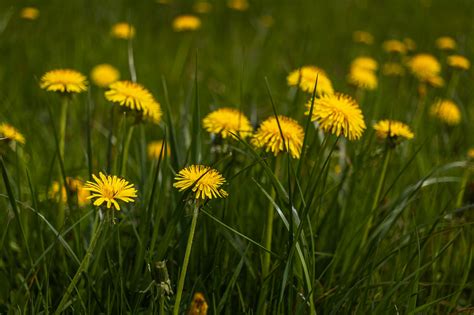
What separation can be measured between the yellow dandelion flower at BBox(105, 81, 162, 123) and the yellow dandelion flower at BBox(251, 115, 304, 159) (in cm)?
29

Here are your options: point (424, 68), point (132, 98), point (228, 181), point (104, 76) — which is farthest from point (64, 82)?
point (424, 68)

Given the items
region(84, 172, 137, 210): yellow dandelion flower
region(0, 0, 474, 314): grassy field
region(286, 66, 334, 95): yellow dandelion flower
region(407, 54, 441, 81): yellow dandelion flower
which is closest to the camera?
region(84, 172, 137, 210): yellow dandelion flower

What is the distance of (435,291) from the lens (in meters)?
1.29

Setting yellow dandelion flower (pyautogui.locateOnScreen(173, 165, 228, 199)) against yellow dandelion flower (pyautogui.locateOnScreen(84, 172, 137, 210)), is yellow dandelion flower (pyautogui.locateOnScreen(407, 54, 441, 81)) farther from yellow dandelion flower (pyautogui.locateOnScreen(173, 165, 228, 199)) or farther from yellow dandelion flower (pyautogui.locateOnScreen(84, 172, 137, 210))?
yellow dandelion flower (pyautogui.locateOnScreen(84, 172, 137, 210))

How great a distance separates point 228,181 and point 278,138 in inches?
5.7

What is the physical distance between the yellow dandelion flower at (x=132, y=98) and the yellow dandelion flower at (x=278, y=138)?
11.5 inches

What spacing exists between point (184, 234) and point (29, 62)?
2.00 meters

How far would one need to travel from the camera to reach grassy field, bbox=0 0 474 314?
1.13m

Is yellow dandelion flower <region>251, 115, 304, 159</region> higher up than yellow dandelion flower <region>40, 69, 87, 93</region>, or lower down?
→ lower down

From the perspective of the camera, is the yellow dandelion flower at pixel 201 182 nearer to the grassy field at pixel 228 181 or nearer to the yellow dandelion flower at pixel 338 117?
the grassy field at pixel 228 181

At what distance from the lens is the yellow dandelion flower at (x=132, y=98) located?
128 cm

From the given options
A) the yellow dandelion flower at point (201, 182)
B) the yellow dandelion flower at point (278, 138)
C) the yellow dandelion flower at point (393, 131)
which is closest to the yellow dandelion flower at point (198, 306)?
the yellow dandelion flower at point (201, 182)

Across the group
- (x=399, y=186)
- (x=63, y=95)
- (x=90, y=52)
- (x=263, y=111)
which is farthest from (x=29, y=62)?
(x=399, y=186)

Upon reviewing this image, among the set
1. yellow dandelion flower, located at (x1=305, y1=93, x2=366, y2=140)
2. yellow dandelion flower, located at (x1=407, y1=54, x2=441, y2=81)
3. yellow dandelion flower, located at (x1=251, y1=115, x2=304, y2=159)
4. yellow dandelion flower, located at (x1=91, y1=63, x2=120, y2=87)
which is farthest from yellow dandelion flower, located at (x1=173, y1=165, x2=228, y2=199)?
yellow dandelion flower, located at (x1=407, y1=54, x2=441, y2=81)
